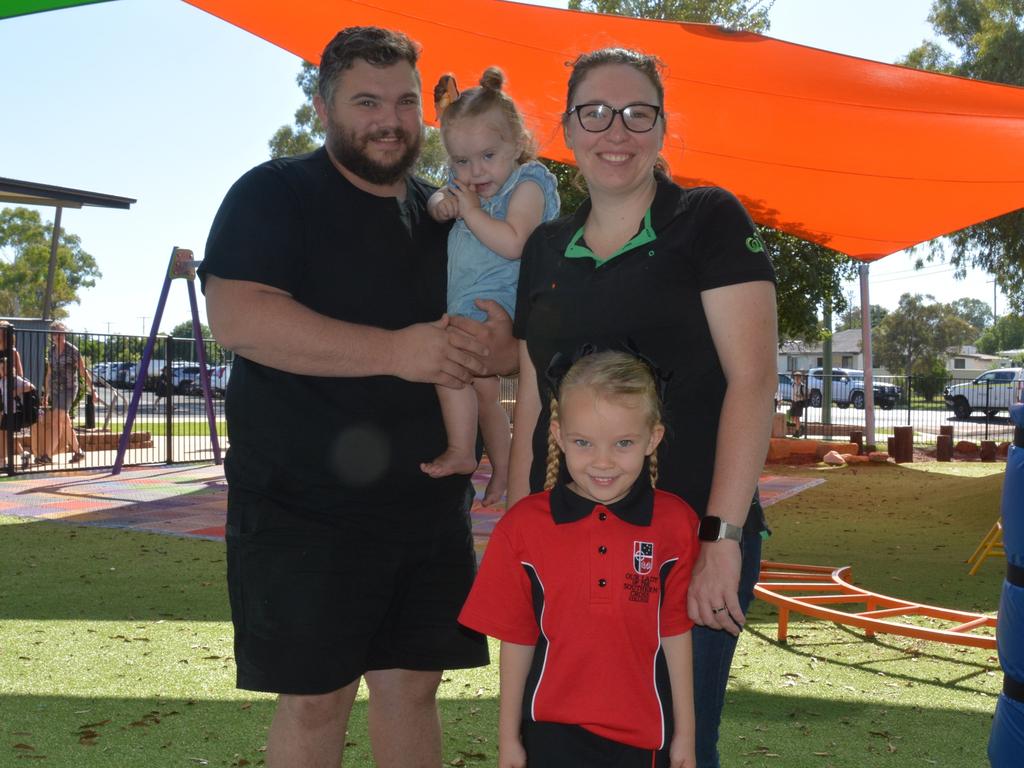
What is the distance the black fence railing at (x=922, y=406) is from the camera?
87.0 feet

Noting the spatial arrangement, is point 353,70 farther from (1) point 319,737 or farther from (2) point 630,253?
(1) point 319,737

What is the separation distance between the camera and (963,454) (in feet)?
60.7

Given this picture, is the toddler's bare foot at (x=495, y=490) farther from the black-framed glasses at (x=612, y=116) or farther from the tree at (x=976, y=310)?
the tree at (x=976, y=310)

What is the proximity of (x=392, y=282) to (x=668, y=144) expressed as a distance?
32.0 inches

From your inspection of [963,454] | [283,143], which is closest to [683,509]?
[963,454]

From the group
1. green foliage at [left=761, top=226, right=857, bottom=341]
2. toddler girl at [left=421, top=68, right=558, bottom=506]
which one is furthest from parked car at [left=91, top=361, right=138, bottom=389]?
toddler girl at [left=421, top=68, right=558, bottom=506]

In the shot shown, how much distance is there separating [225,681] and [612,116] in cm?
341

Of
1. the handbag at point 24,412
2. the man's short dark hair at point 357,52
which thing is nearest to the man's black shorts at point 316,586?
the man's short dark hair at point 357,52

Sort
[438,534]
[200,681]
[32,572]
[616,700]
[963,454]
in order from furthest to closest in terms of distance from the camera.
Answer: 1. [963,454]
2. [32,572]
3. [200,681]
4. [438,534]
5. [616,700]

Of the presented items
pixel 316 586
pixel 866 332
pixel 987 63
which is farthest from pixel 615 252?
pixel 987 63

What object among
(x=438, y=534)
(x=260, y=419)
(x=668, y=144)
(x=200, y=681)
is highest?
(x=668, y=144)

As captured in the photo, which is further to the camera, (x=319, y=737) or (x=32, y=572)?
(x=32, y=572)

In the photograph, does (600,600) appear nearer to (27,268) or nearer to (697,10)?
(697,10)

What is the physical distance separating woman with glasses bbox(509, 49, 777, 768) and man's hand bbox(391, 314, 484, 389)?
29 centimetres
